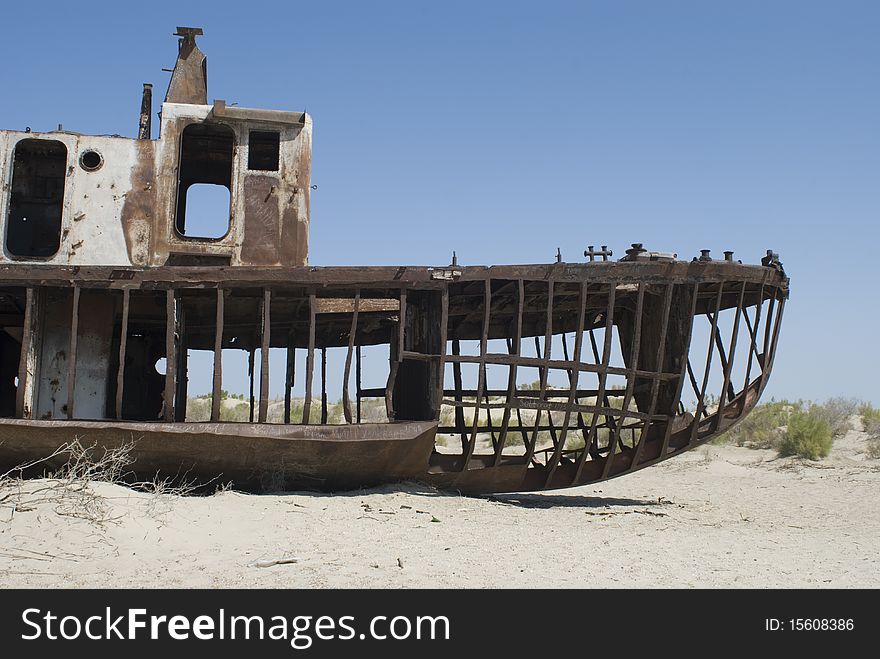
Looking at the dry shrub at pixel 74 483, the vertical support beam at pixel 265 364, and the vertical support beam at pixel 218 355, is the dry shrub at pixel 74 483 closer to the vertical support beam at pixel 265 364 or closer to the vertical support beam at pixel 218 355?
the vertical support beam at pixel 218 355

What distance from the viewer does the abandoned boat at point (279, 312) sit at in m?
8.22

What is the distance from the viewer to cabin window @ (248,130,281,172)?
378 inches

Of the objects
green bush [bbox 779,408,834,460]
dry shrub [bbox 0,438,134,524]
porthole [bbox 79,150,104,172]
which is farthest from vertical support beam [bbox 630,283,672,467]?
→ green bush [bbox 779,408,834,460]

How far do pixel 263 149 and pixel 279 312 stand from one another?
6.99ft

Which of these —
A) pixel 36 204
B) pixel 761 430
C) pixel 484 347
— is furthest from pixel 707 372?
pixel 761 430

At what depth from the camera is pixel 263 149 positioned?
428 inches

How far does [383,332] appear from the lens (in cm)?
1229

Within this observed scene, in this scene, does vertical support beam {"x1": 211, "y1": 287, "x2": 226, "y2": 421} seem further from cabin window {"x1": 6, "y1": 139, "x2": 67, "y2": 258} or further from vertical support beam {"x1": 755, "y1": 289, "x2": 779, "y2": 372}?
vertical support beam {"x1": 755, "y1": 289, "x2": 779, "y2": 372}

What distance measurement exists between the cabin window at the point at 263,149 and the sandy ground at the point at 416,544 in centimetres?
406

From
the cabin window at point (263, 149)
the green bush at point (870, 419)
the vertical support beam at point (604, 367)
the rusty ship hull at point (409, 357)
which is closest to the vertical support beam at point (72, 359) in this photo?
the rusty ship hull at point (409, 357)

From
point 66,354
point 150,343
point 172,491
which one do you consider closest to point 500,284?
point 172,491

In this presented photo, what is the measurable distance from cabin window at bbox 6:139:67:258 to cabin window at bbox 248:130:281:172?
2.38 metres
